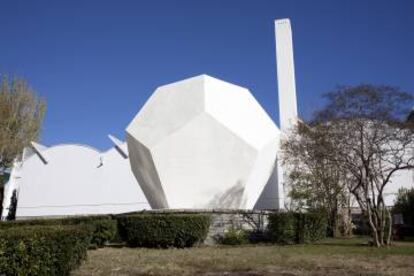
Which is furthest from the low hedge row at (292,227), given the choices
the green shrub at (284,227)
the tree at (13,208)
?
the tree at (13,208)

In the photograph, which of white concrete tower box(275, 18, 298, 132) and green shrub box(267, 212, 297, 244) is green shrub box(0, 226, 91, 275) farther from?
white concrete tower box(275, 18, 298, 132)

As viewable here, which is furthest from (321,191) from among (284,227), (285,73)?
(285,73)

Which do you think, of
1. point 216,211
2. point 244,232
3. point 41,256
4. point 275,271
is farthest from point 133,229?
point 41,256

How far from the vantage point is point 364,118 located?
14.0 m

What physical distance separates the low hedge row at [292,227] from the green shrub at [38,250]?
8.58 m

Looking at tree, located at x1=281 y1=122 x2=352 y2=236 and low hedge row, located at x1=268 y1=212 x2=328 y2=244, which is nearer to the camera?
low hedge row, located at x1=268 y1=212 x2=328 y2=244

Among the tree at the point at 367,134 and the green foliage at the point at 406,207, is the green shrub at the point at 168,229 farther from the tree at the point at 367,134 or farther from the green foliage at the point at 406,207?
the green foliage at the point at 406,207

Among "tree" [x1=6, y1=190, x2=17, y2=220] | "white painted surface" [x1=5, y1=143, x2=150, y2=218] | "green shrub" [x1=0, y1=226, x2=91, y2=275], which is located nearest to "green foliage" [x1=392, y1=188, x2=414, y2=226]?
"white painted surface" [x1=5, y1=143, x2=150, y2=218]

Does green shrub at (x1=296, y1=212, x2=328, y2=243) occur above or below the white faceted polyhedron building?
below

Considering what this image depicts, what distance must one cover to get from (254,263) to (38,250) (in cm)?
465

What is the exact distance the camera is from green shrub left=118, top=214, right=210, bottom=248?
12.8 m

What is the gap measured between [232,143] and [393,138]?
539cm

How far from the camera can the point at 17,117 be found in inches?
995

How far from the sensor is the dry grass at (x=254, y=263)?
7859 millimetres
